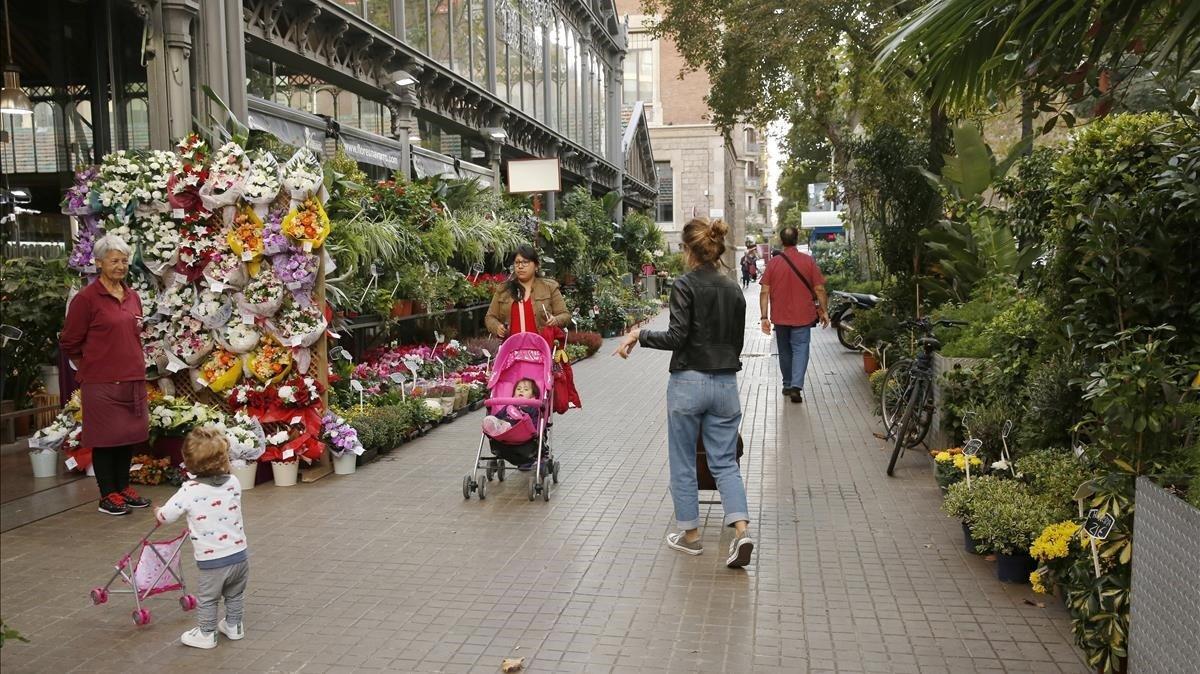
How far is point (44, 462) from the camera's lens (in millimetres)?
8375

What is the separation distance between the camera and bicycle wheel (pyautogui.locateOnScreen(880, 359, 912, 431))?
9.52 metres

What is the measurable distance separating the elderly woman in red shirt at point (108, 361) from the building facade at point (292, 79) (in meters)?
2.88

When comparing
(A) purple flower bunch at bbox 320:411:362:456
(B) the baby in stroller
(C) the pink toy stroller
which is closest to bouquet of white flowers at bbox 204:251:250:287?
(A) purple flower bunch at bbox 320:411:362:456

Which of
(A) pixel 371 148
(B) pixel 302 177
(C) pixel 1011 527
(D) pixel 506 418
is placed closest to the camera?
(C) pixel 1011 527

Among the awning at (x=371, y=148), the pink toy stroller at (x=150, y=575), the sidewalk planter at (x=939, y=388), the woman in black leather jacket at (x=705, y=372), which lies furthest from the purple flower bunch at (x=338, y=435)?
the awning at (x=371, y=148)

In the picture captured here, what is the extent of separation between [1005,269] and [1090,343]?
6.59 metres

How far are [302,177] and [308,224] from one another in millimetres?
369

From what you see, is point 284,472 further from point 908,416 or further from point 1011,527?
point 1011,527

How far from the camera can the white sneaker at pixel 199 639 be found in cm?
489

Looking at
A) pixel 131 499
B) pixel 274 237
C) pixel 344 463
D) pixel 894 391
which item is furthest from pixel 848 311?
pixel 131 499

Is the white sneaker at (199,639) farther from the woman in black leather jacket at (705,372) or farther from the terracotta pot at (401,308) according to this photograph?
the terracotta pot at (401,308)

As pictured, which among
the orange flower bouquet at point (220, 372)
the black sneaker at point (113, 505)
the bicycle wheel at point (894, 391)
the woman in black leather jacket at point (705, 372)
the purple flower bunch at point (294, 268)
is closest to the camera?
the woman in black leather jacket at point (705, 372)

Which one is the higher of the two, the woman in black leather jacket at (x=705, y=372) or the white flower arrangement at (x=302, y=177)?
the white flower arrangement at (x=302, y=177)

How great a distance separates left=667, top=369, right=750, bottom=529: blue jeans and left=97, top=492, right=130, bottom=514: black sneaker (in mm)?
3937
